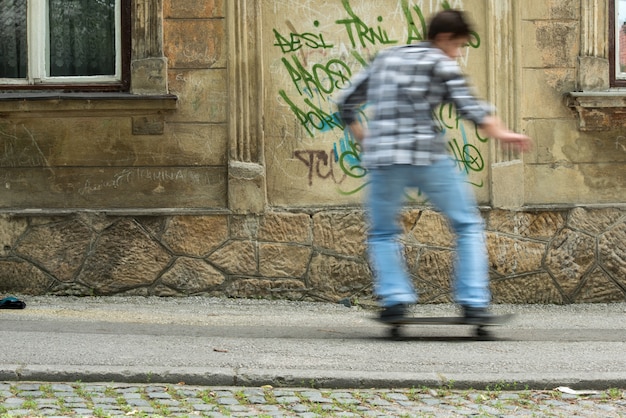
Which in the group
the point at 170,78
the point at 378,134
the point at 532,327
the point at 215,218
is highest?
the point at 170,78

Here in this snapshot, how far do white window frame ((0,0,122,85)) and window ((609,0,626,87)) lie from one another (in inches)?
158

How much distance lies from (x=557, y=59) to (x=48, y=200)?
13.9ft

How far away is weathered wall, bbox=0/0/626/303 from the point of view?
27.6 ft

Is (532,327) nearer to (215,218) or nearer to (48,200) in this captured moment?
(215,218)

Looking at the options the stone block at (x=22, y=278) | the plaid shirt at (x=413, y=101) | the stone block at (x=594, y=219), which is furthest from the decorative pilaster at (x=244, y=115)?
the plaid shirt at (x=413, y=101)

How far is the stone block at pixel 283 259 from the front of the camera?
335 inches

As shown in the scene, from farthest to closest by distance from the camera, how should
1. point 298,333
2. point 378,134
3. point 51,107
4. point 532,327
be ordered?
point 51,107, point 532,327, point 298,333, point 378,134

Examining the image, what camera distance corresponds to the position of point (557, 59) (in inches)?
343

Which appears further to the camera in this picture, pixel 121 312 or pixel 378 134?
pixel 121 312

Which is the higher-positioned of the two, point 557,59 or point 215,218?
point 557,59

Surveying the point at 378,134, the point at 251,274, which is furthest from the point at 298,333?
the point at 251,274

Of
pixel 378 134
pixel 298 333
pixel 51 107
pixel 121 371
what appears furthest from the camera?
pixel 51 107

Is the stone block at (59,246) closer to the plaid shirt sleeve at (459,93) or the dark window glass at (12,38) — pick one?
the dark window glass at (12,38)

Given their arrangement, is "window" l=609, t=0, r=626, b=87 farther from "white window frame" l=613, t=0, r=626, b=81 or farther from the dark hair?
the dark hair
